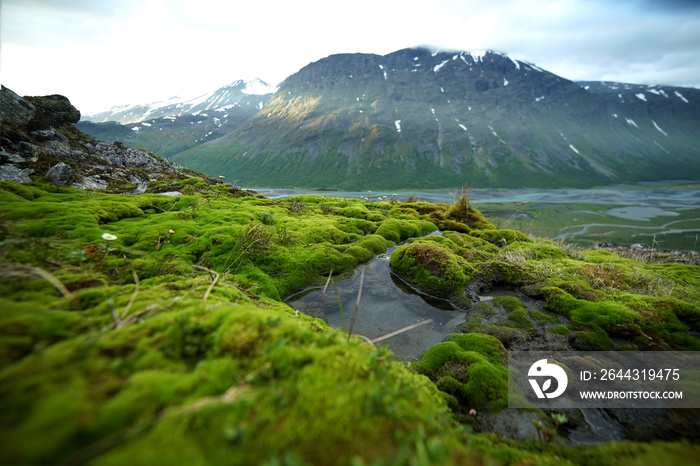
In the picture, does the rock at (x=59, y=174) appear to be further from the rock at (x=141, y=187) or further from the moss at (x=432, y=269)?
the moss at (x=432, y=269)

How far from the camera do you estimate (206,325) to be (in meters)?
2.53

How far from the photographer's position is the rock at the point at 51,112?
1320 centimetres

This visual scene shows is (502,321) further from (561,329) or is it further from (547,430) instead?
(547,430)

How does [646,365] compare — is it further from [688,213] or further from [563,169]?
[563,169]

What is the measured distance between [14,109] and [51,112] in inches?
116

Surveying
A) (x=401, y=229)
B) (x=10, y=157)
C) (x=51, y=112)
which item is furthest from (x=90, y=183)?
(x=401, y=229)

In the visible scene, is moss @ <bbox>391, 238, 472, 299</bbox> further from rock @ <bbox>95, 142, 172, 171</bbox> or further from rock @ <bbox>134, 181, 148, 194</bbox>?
rock @ <bbox>95, 142, 172, 171</bbox>

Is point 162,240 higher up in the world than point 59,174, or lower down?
A: lower down

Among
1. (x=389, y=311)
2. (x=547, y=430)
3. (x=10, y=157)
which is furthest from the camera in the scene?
(x=10, y=157)

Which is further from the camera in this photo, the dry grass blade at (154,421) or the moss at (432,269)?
the moss at (432,269)

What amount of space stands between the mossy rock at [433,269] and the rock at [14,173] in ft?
43.0

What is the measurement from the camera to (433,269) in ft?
25.3

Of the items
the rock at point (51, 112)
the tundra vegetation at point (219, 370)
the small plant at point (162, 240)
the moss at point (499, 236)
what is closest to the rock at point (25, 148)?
the rock at point (51, 112)

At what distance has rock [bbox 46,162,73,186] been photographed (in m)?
9.52
